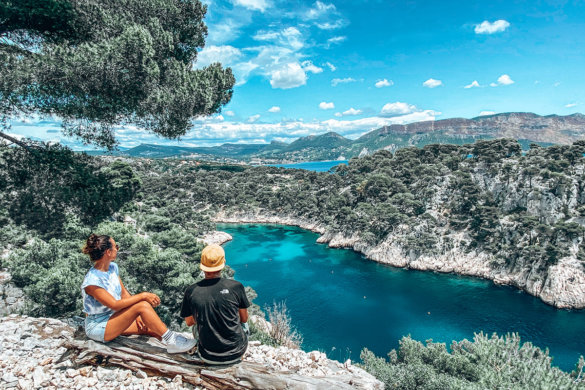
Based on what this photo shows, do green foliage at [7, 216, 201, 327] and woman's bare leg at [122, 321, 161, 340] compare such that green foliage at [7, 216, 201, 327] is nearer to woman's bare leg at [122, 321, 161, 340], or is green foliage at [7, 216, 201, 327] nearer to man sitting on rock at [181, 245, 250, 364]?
woman's bare leg at [122, 321, 161, 340]

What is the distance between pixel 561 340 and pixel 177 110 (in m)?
26.7

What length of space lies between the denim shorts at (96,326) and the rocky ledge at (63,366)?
395mm

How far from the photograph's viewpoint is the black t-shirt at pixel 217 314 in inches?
127

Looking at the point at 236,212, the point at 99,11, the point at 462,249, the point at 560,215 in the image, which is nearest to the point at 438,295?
the point at 462,249

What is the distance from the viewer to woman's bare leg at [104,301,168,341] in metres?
3.50

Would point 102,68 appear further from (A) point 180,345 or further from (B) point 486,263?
(B) point 486,263

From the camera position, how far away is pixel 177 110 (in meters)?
7.52

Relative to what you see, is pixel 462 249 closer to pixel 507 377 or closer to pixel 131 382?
pixel 507 377

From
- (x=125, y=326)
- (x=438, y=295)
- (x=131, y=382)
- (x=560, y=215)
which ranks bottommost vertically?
(x=438, y=295)

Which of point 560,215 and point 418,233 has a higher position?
point 560,215

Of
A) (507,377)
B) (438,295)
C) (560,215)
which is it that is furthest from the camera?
(560,215)

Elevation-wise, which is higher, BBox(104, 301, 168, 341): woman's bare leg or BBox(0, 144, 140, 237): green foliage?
BBox(0, 144, 140, 237): green foliage

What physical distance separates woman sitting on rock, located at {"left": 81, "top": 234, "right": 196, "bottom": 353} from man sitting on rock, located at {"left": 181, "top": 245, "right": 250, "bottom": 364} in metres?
0.38

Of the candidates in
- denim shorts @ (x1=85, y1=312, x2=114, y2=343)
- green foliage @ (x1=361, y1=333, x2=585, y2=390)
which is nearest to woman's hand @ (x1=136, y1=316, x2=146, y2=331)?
denim shorts @ (x1=85, y1=312, x2=114, y2=343)
